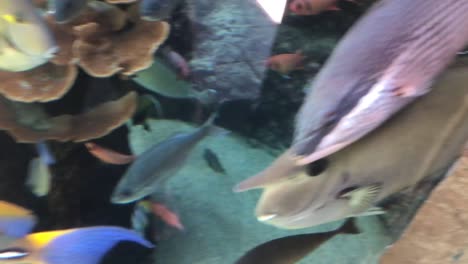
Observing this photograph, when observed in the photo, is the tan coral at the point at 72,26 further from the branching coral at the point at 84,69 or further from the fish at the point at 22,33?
the fish at the point at 22,33

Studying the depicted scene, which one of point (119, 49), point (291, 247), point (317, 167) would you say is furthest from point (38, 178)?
point (317, 167)

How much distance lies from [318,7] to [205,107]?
16.0 inches

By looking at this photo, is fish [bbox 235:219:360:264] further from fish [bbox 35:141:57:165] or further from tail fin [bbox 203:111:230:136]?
fish [bbox 35:141:57:165]

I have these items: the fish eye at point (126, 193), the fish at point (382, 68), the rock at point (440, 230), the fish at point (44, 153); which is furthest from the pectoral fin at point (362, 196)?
the fish at point (44, 153)

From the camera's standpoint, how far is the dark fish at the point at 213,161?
1.20 m

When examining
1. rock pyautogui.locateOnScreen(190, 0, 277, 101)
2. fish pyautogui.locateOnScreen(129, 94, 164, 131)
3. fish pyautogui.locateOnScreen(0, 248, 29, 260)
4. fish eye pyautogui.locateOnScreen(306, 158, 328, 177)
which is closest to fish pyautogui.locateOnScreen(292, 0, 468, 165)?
fish eye pyautogui.locateOnScreen(306, 158, 328, 177)

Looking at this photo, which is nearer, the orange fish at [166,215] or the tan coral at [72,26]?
the tan coral at [72,26]

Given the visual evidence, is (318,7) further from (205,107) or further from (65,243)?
(65,243)

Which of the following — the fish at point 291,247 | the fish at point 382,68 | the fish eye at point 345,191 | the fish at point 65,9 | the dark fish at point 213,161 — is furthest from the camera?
the dark fish at point 213,161

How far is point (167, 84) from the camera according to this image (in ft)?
3.92

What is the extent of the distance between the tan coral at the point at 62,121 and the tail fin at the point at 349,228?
612 mm

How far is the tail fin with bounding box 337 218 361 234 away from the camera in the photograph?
1068mm

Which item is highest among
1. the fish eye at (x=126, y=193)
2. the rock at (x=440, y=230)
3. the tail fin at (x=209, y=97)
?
the tail fin at (x=209, y=97)

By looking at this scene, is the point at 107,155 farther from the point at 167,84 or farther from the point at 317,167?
the point at 317,167
